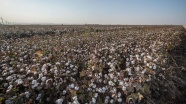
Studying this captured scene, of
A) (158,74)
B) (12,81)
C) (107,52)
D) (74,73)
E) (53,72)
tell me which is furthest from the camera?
(107,52)

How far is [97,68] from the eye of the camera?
6531 mm

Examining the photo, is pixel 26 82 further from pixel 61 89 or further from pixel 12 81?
pixel 61 89

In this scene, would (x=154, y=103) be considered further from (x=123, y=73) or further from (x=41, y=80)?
(x=41, y=80)

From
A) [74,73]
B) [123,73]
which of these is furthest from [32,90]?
[123,73]

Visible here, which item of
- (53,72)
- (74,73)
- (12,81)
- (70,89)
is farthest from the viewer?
(74,73)

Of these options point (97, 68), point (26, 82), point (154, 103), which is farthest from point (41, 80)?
point (154, 103)

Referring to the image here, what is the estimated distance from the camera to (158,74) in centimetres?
692

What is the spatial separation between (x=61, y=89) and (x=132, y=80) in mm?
2017

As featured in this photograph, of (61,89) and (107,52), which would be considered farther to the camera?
(107,52)

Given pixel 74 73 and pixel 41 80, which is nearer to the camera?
pixel 41 80

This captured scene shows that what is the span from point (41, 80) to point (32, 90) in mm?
553

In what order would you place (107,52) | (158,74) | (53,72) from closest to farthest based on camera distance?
(53,72) < (158,74) < (107,52)

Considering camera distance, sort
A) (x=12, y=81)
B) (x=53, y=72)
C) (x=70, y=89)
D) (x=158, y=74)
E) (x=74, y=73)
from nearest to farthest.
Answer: (x=70, y=89) → (x=12, y=81) → (x=53, y=72) → (x=74, y=73) → (x=158, y=74)

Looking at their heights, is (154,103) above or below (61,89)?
below
